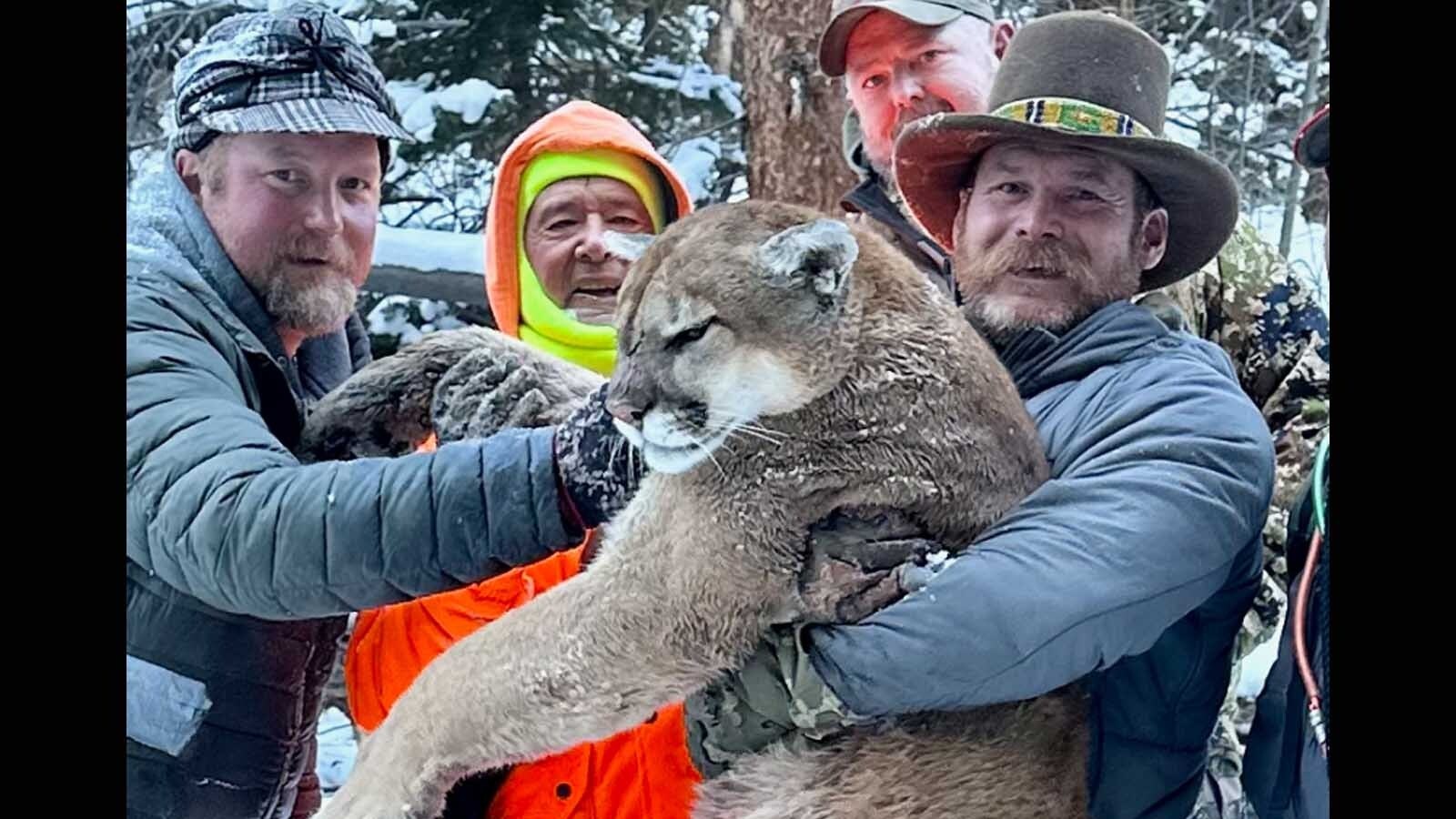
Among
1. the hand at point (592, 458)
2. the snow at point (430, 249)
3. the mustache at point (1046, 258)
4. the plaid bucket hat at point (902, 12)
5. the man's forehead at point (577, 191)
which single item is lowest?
the hand at point (592, 458)

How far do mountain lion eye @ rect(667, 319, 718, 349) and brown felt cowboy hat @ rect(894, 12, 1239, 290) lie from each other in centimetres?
48

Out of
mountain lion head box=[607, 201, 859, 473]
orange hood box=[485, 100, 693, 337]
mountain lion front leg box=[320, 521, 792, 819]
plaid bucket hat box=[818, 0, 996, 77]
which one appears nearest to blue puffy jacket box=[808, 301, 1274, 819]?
mountain lion front leg box=[320, 521, 792, 819]

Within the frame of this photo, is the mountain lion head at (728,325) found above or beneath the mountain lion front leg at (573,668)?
above

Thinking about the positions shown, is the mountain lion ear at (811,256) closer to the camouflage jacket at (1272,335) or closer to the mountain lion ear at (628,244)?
the mountain lion ear at (628,244)

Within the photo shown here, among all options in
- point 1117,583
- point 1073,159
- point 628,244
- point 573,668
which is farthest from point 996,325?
point 573,668

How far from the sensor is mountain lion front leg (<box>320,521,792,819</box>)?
2027 millimetres

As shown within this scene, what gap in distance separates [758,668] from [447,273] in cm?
86

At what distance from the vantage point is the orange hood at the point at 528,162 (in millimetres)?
2227

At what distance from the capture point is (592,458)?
202 centimetres

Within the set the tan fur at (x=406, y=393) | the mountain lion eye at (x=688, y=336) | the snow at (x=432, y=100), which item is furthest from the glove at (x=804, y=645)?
the snow at (x=432, y=100)

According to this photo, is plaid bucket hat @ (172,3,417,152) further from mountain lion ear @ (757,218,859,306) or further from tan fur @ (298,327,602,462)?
mountain lion ear @ (757,218,859,306)

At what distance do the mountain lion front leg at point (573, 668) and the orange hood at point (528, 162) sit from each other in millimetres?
478
